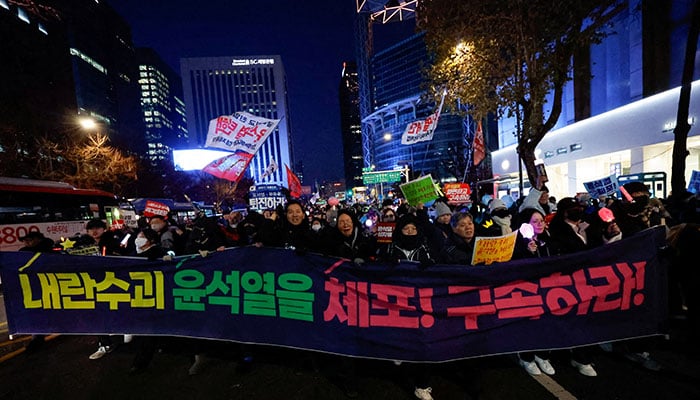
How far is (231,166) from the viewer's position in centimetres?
843

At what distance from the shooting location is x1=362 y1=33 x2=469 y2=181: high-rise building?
71.2 metres

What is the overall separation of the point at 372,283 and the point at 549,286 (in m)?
1.77

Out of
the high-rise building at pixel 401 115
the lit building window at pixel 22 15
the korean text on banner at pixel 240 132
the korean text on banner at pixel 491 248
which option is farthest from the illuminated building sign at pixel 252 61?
the korean text on banner at pixel 491 248

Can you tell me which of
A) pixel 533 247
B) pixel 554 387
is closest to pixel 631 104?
pixel 533 247

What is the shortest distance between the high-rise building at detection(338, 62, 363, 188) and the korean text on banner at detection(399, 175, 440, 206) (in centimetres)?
15086

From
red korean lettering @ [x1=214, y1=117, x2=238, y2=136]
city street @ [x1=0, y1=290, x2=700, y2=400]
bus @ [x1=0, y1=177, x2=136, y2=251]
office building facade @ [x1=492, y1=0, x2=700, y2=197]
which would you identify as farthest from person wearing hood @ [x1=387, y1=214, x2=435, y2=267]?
office building facade @ [x1=492, y1=0, x2=700, y2=197]

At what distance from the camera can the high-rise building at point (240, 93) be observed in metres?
102

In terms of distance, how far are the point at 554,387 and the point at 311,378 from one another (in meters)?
2.50

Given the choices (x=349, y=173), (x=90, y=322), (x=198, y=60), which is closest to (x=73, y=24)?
(x=198, y=60)

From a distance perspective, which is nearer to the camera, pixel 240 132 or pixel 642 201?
pixel 642 201

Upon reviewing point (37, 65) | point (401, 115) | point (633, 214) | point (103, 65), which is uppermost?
point (103, 65)

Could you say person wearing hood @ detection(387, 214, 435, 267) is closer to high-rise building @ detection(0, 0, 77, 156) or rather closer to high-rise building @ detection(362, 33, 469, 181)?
high-rise building @ detection(0, 0, 77, 156)

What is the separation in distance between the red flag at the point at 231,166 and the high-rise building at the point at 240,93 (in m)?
95.0

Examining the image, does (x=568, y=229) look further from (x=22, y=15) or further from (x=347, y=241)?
(x=22, y=15)
